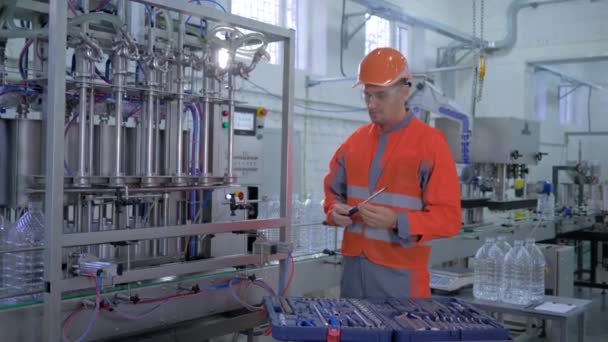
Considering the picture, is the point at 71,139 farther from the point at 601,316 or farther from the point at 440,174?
the point at 601,316

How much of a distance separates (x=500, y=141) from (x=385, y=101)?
9.11ft

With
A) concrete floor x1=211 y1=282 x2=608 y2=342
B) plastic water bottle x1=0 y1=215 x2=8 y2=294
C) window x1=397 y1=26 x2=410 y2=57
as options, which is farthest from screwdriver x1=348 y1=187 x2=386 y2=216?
window x1=397 y1=26 x2=410 y2=57

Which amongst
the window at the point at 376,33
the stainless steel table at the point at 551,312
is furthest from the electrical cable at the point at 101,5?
the window at the point at 376,33

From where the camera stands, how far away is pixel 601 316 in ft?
16.5

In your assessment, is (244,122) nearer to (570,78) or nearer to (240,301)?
(240,301)

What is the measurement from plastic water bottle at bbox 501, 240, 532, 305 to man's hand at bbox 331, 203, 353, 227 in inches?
46.4

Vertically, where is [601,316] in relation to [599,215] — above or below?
below

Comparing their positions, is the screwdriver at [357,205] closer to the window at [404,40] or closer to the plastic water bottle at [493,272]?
the plastic water bottle at [493,272]

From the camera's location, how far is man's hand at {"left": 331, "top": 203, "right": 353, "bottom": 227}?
1896 mm

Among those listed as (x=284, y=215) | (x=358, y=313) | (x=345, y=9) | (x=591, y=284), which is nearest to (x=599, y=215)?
(x=591, y=284)

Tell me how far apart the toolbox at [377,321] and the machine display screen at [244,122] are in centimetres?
231

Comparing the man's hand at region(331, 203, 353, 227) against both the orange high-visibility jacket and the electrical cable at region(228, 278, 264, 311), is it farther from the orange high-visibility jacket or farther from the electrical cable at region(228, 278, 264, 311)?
the electrical cable at region(228, 278, 264, 311)

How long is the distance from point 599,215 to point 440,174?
15.2ft

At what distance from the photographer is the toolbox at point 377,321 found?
134 cm
